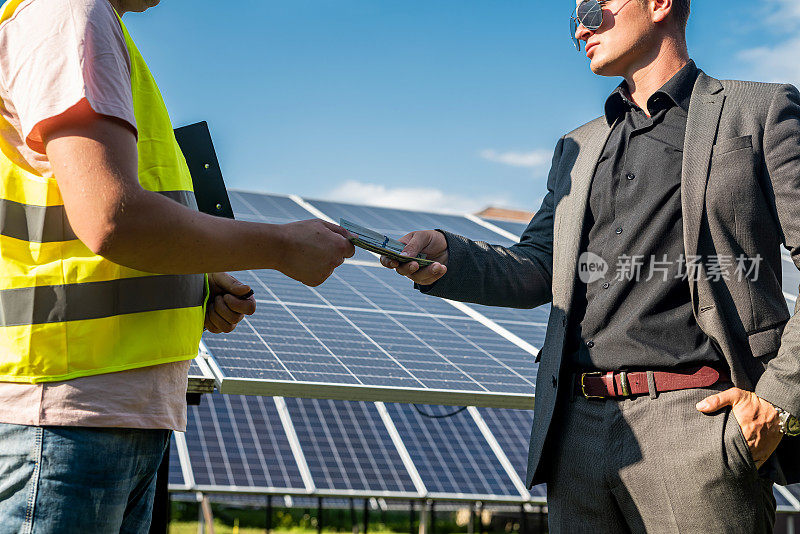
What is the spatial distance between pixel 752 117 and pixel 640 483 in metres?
1.39

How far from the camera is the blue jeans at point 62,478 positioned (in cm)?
186

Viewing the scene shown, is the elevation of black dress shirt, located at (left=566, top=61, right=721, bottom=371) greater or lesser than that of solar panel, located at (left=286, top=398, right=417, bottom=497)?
greater

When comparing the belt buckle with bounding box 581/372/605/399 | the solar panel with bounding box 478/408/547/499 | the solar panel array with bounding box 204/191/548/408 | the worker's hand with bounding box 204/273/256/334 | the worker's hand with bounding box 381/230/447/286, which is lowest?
the solar panel with bounding box 478/408/547/499

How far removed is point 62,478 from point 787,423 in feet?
7.30

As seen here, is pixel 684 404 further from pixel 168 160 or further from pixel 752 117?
pixel 168 160

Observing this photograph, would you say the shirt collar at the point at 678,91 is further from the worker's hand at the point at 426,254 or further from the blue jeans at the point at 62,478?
the blue jeans at the point at 62,478

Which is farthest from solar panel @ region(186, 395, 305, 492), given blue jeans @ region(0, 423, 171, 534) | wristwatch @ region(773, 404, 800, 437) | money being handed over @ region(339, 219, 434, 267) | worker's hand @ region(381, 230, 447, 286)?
blue jeans @ region(0, 423, 171, 534)

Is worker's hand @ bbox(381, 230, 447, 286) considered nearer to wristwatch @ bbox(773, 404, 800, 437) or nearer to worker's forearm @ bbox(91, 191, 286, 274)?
worker's forearm @ bbox(91, 191, 286, 274)

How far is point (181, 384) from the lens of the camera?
218 cm

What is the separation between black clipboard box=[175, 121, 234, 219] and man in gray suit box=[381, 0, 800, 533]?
79cm

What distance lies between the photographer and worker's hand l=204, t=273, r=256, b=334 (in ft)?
8.75

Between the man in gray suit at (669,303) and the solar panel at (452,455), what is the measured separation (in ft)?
19.4

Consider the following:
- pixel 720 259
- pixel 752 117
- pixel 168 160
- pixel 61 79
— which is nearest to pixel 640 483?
pixel 720 259

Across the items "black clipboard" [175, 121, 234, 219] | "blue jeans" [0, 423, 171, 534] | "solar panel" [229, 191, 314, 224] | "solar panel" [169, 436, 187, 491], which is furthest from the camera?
"solar panel" [229, 191, 314, 224]
